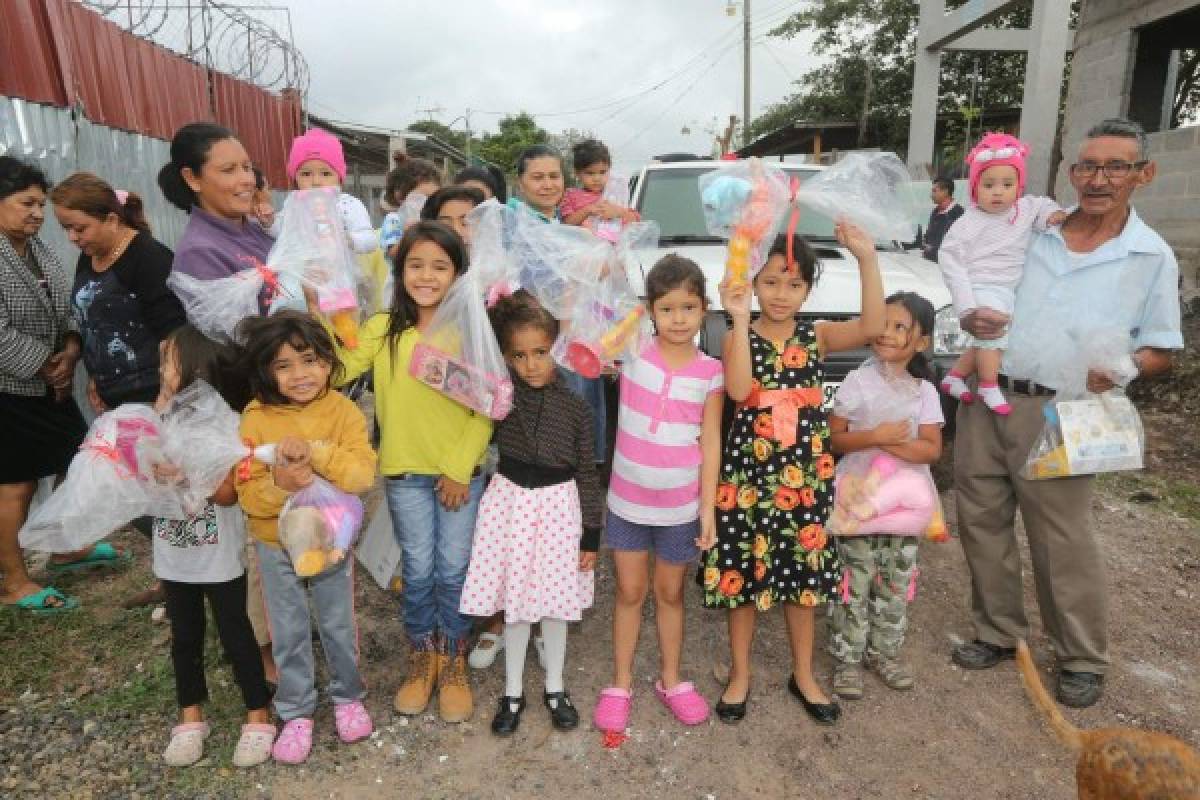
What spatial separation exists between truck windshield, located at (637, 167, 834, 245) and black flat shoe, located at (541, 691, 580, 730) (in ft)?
9.35

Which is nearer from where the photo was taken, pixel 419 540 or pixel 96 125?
pixel 419 540

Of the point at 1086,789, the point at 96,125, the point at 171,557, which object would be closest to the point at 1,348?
the point at 171,557

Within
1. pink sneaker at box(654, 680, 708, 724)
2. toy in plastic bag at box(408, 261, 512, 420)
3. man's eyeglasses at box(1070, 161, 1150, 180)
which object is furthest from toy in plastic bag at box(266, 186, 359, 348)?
man's eyeglasses at box(1070, 161, 1150, 180)

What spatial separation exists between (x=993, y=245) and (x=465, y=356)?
210cm

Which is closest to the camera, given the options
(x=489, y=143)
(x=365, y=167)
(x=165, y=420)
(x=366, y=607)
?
(x=165, y=420)

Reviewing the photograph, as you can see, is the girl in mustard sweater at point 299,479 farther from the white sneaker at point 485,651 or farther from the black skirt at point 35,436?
the black skirt at point 35,436

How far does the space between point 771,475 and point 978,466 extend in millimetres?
1018

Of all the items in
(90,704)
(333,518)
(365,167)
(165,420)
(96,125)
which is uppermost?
(365,167)

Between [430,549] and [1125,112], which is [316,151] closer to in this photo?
[430,549]

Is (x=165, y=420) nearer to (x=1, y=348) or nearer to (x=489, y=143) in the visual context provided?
(x=1, y=348)

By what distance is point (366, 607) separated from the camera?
3533mm

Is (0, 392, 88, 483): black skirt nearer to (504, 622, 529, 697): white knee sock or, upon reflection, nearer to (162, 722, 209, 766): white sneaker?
(162, 722, 209, 766): white sneaker

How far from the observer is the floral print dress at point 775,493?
2596mm

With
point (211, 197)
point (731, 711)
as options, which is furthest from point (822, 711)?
point (211, 197)
